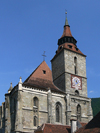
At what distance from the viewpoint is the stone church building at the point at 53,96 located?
2972 centimetres

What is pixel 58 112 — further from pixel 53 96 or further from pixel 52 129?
pixel 52 129

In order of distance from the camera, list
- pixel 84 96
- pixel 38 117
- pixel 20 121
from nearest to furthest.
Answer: pixel 20 121 → pixel 38 117 → pixel 84 96

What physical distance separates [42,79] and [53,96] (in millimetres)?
3614

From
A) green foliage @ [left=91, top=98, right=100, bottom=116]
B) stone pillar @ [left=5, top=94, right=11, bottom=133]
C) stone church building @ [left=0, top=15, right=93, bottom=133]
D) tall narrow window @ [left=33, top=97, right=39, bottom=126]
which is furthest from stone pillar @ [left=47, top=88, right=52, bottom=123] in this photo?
green foliage @ [left=91, top=98, right=100, bottom=116]

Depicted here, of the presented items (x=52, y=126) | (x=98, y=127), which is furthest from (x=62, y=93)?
(x=98, y=127)

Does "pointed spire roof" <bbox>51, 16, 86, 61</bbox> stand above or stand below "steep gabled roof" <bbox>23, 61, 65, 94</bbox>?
above

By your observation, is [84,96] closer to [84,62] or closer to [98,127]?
[84,62]

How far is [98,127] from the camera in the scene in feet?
56.0

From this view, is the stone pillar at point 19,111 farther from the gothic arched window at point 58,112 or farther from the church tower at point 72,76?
the church tower at point 72,76

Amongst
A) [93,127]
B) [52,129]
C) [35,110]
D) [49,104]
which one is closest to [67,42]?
[49,104]

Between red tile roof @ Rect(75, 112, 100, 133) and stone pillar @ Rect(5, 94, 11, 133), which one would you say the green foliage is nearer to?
stone pillar @ Rect(5, 94, 11, 133)

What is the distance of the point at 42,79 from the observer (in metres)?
34.7

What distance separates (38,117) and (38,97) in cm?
270

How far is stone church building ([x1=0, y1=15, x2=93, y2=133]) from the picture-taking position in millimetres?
29719
